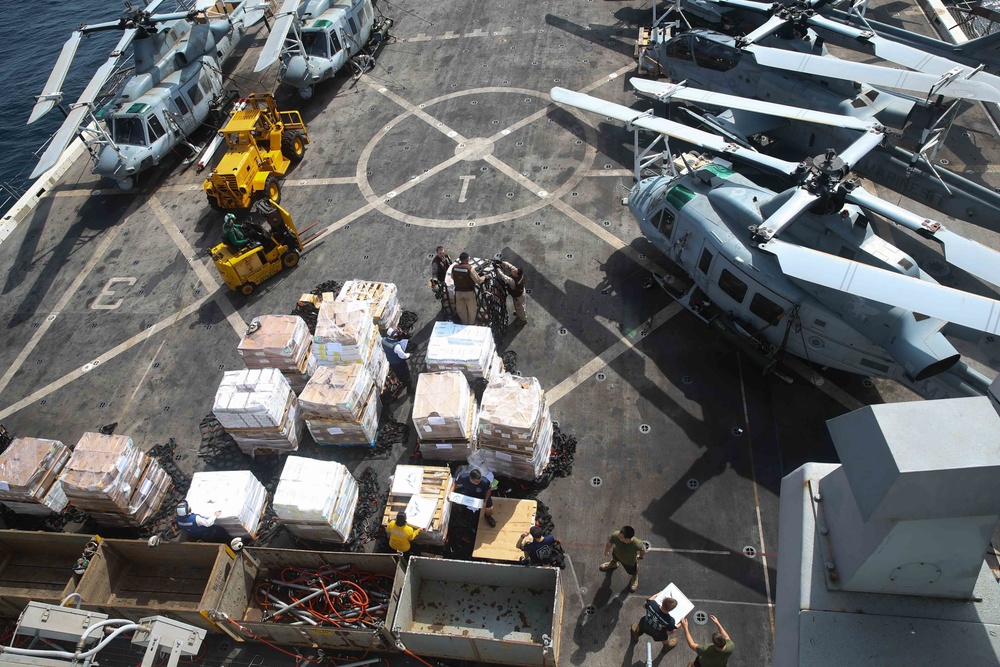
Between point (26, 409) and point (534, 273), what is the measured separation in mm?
14406

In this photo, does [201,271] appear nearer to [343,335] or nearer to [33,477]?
[33,477]

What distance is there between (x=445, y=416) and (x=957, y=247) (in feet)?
33.4

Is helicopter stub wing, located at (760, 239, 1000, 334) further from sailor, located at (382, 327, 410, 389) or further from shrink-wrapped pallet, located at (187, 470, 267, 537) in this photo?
shrink-wrapped pallet, located at (187, 470, 267, 537)

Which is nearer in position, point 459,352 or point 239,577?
point 239,577

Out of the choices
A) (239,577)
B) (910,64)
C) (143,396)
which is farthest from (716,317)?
(143,396)

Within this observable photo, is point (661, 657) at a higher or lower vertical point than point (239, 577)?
lower

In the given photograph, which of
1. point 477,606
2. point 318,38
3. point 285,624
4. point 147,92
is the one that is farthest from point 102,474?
point 318,38

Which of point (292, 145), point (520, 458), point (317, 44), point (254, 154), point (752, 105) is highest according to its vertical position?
point (752, 105)

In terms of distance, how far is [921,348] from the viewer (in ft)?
37.8

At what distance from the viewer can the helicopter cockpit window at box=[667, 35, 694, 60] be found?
20344mm

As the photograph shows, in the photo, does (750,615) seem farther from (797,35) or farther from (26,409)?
(26,409)

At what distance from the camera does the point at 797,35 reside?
1852cm

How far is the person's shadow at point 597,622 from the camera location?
1099 centimetres

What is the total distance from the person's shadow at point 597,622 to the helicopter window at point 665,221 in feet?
28.4
